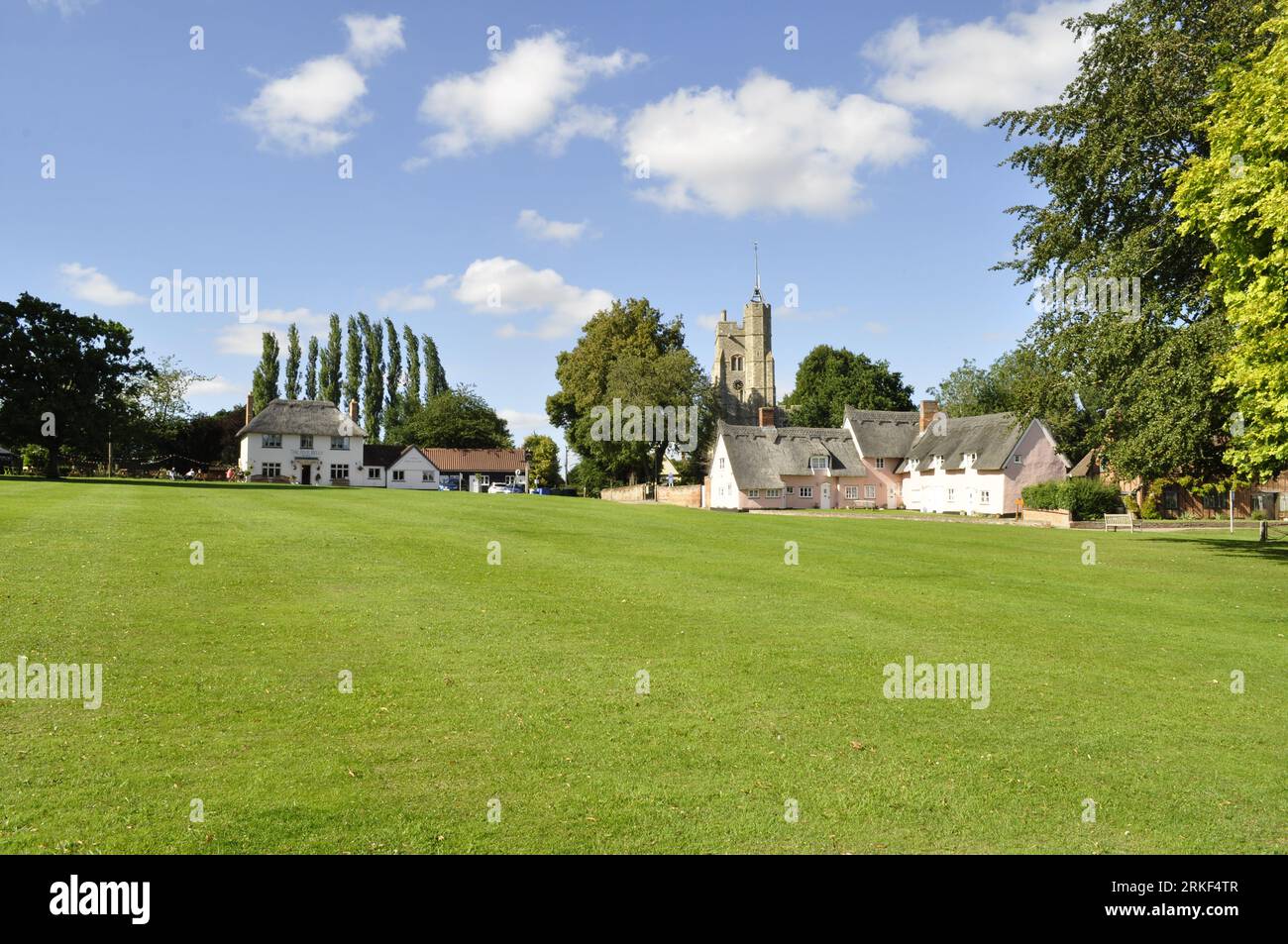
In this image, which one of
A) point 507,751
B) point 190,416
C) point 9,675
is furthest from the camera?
point 190,416

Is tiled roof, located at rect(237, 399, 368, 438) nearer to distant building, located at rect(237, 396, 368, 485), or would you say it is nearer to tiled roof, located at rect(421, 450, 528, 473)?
distant building, located at rect(237, 396, 368, 485)

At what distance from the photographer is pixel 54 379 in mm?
63312

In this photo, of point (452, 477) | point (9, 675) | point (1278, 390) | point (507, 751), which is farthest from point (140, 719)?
point (452, 477)

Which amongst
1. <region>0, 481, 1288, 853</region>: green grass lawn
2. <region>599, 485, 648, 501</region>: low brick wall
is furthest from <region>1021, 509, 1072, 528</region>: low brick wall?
<region>599, 485, 648, 501</region>: low brick wall

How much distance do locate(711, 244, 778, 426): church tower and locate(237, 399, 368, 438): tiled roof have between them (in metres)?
59.7

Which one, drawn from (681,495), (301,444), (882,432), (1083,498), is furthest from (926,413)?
(301,444)

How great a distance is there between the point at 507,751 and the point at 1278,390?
2348cm

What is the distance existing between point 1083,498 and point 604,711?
2157 inches

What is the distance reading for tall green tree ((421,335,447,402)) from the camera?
414 ft

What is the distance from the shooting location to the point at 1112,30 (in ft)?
115

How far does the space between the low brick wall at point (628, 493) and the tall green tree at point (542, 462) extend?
1968 centimetres

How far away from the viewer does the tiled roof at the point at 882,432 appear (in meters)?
86.6

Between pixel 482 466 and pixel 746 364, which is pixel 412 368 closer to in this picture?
pixel 482 466
